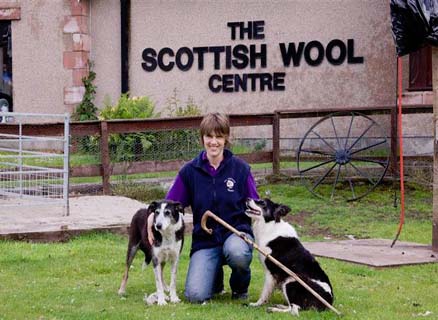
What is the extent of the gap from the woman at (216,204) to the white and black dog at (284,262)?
0.17m

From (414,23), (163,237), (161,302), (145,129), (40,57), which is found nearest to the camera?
(161,302)

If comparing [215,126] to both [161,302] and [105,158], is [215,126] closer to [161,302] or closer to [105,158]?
[161,302]

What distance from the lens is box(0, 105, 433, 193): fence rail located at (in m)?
14.3

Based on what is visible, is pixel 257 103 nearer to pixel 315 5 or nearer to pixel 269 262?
pixel 315 5

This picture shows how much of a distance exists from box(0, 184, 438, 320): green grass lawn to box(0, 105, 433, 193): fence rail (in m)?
3.36

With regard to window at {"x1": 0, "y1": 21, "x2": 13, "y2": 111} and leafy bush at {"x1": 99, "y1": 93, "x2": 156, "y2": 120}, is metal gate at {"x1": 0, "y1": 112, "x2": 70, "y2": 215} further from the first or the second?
window at {"x1": 0, "y1": 21, "x2": 13, "y2": 111}

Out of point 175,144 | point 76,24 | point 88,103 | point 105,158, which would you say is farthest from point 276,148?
point 76,24

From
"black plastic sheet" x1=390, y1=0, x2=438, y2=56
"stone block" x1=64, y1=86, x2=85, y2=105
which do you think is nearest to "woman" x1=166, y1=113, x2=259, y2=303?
"black plastic sheet" x1=390, y1=0, x2=438, y2=56

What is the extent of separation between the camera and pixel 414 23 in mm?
9922

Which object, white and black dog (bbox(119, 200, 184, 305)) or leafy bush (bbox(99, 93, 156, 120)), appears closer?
white and black dog (bbox(119, 200, 184, 305))

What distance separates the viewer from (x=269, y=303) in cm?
780

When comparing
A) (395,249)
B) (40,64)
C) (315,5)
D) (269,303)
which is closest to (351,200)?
(395,249)

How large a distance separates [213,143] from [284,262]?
1.09 metres

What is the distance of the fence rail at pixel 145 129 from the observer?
46.8 ft
